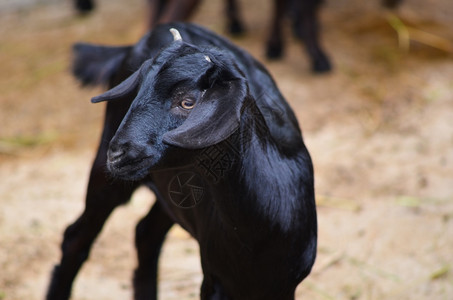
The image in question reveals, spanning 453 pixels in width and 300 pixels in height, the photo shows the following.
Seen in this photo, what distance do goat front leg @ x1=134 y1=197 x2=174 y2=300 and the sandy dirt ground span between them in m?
0.30

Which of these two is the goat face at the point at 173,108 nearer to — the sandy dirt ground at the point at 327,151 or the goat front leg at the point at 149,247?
the goat front leg at the point at 149,247

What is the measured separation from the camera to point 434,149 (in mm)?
4480

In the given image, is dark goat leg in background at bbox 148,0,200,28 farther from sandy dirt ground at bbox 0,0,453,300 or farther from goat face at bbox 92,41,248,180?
goat face at bbox 92,41,248,180

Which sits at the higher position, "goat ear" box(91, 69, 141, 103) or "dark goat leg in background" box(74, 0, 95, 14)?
"goat ear" box(91, 69, 141, 103)

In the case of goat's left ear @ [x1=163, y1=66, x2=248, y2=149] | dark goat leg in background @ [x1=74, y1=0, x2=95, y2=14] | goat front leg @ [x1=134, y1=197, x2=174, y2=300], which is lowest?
dark goat leg in background @ [x1=74, y1=0, x2=95, y2=14]

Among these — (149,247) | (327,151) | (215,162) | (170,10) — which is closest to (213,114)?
(215,162)

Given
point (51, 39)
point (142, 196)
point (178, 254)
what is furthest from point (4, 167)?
point (51, 39)

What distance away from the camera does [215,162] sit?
2.04 meters

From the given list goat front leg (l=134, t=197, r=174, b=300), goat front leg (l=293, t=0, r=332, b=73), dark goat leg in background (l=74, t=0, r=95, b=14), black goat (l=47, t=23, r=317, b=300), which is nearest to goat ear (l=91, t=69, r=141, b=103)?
black goat (l=47, t=23, r=317, b=300)

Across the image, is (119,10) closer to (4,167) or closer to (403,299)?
(4,167)

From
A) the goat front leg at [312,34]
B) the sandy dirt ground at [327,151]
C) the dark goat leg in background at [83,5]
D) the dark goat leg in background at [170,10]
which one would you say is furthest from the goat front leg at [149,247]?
the dark goat leg in background at [83,5]

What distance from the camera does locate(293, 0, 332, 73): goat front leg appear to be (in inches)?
226

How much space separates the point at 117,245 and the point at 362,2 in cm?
432

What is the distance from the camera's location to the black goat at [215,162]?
186cm
